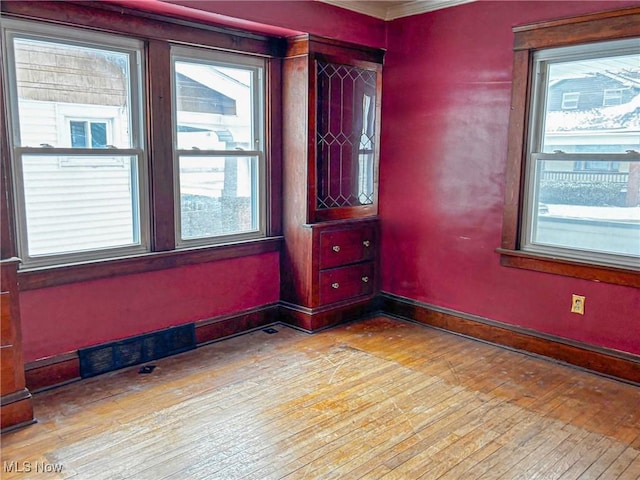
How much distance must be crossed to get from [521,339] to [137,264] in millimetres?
2666

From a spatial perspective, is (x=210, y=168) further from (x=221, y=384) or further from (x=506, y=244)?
(x=506, y=244)

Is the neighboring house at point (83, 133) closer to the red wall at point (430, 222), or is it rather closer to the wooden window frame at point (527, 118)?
the red wall at point (430, 222)

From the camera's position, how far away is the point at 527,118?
11.6 feet

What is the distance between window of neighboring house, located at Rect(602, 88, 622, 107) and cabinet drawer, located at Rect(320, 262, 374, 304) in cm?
209

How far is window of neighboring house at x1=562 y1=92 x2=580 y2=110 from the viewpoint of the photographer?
336 cm

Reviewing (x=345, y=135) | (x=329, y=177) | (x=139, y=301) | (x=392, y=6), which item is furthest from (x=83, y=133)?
(x=392, y=6)

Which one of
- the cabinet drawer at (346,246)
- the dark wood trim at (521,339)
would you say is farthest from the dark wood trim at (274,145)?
the dark wood trim at (521,339)

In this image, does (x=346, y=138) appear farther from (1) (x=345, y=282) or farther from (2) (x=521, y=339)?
(2) (x=521, y=339)

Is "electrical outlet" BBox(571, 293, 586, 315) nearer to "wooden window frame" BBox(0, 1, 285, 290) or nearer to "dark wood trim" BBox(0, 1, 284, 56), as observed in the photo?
"wooden window frame" BBox(0, 1, 285, 290)

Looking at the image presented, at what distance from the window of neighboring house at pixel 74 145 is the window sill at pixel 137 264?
Result: 6 centimetres

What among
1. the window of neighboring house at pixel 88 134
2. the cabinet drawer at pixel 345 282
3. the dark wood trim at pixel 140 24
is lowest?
the cabinet drawer at pixel 345 282

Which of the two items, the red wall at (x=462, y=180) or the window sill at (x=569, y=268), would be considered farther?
the red wall at (x=462, y=180)

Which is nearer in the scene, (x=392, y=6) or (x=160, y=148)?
(x=160, y=148)

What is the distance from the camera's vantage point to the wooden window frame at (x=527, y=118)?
3117 mm
